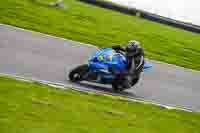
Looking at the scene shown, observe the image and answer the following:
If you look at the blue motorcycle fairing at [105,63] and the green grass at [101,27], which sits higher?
the blue motorcycle fairing at [105,63]

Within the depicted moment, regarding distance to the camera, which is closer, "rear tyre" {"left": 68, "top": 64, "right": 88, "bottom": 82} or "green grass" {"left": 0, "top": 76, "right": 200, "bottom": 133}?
"green grass" {"left": 0, "top": 76, "right": 200, "bottom": 133}

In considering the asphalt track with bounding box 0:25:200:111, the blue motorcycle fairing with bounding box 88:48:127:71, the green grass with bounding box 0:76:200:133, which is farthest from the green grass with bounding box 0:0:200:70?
the green grass with bounding box 0:76:200:133

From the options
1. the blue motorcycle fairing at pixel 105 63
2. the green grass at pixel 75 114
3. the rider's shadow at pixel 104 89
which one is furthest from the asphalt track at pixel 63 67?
the green grass at pixel 75 114

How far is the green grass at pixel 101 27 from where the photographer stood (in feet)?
70.1

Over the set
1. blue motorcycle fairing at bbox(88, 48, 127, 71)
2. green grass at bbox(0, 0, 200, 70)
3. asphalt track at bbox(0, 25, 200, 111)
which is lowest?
green grass at bbox(0, 0, 200, 70)

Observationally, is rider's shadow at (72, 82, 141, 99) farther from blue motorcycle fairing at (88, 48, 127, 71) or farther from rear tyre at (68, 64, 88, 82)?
blue motorcycle fairing at (88, 48, 127, 71)

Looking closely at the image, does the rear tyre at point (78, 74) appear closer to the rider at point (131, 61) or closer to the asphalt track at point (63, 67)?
the asphalt track at point (63, 67)

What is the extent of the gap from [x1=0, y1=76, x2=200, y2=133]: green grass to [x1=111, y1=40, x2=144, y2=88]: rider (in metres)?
1.05

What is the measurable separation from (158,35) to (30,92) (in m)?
15.8

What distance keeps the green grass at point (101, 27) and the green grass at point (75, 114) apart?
794 centimetres

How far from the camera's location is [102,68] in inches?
560

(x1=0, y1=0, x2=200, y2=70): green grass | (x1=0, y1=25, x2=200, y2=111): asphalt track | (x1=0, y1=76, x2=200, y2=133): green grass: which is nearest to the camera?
(x1=0, y1=76, x2=200, y2=133): green grass

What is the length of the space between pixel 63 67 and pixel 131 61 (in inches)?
80.8

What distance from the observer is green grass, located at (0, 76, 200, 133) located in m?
9.32
